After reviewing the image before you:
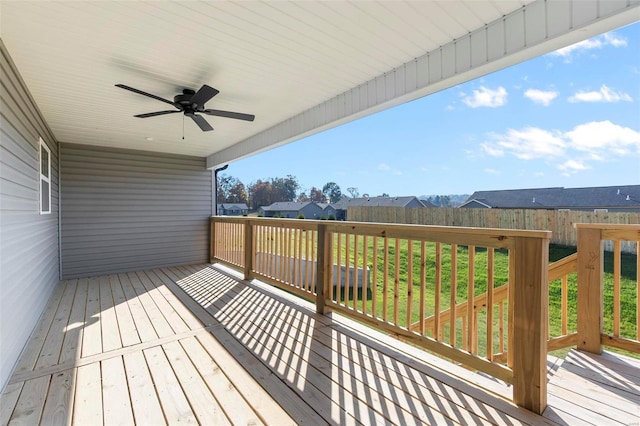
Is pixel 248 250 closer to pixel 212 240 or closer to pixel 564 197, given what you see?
pixel 212 240

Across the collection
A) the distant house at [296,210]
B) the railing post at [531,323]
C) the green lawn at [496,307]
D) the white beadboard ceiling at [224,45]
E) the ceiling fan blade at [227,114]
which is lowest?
the green lawn at [496,307]

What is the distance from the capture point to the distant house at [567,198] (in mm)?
11600

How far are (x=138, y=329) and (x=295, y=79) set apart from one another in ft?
9.41

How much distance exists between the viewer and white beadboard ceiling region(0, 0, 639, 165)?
1.95 m

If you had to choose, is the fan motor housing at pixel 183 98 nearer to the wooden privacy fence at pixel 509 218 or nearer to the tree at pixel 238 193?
the wooden privacy fence at pixel 509 218

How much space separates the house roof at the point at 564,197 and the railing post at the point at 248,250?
13557 millimetres

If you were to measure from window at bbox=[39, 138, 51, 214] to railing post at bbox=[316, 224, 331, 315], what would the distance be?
3.28 meters

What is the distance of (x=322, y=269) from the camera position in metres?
3.27

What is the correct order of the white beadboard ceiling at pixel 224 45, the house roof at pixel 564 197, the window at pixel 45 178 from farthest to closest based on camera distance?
the house roof at pixel 564 197
the window at pixel 45 178
the white beadboard ceiling at pixel 224 45

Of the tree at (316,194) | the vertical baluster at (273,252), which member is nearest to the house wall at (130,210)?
the vertical baluster at (273,252)

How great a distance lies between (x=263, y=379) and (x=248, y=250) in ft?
9.43

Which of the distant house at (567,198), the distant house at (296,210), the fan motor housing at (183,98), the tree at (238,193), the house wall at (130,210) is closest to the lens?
the fan motor housing at (183,98)

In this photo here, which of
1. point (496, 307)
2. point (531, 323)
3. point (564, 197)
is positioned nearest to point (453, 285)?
point (531, 323)

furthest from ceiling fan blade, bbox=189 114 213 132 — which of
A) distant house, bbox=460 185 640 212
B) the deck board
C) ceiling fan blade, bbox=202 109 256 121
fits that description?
distant house, bbox=460 185 640 212
